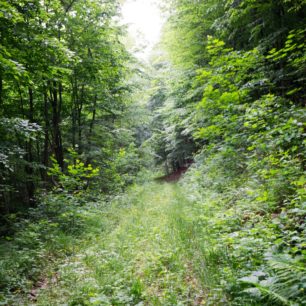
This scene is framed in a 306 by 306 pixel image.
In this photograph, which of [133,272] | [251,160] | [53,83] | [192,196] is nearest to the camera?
[133,272]

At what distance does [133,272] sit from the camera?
3.68 m

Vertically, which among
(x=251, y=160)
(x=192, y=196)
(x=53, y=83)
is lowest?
(x=192, y=196)

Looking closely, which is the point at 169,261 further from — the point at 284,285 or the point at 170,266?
the point at 284,285

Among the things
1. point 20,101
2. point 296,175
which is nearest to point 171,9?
point 20,101

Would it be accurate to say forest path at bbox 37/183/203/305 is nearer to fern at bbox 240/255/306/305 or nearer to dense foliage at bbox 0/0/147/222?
fern at bbox 240/255/306/305

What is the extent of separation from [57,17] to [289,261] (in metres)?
10.3

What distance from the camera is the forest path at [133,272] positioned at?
294 cm

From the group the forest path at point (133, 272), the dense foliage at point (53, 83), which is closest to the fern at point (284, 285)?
the forest path at point (133, 272)

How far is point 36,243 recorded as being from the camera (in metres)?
5.26

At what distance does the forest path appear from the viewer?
294 cm

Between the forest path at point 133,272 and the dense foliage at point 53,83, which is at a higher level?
the dense foliage at point 53,83

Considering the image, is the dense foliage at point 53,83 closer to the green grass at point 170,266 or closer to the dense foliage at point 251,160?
the green grass at point 170,266

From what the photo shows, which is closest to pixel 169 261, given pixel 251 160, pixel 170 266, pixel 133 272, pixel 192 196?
pixel 170 266

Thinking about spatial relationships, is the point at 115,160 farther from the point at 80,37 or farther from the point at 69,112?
the point at 80,37
